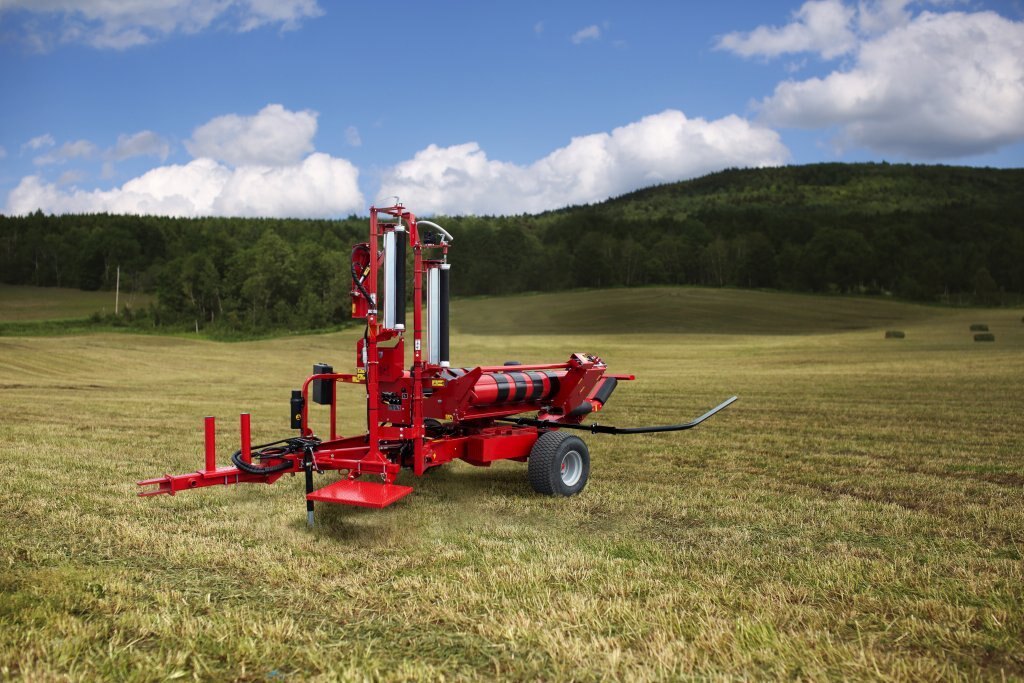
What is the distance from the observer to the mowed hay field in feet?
13.4

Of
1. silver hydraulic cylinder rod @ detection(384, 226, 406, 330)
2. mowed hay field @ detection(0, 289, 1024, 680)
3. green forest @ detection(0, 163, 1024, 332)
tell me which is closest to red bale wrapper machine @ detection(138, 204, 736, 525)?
silver hydraulic cylinder rod @ detection(384, 226, 406, 330)

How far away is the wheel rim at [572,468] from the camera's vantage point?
319 inches

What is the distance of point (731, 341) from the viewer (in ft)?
139

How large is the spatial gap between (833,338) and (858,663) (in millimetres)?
40083

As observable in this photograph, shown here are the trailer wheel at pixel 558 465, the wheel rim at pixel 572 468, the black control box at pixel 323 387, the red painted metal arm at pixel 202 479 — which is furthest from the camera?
the wheel rim at pixel 572 468

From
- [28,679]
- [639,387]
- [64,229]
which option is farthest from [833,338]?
[64,229]

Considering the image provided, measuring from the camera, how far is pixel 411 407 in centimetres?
739

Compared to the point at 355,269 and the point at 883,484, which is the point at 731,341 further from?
the point at 355,269

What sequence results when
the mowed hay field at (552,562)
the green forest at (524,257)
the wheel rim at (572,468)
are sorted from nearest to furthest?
the mowed hay field at (552,562) → the wheel rim at (572,468) → the green forest at (524,257)

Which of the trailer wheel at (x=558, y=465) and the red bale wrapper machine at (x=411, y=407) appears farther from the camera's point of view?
the trailer wheel at (x=558, y=465)

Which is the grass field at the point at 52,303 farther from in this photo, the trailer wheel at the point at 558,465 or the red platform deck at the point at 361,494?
the red platform deck at the point at 361,494

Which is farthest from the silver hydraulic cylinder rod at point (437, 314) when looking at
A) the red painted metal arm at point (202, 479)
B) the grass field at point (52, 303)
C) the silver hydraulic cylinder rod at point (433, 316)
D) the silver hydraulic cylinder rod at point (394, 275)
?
the grass field at point (52, 303)

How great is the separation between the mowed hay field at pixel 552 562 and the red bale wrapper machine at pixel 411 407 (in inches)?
16.9

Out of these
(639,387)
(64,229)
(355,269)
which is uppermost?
(64,229)
